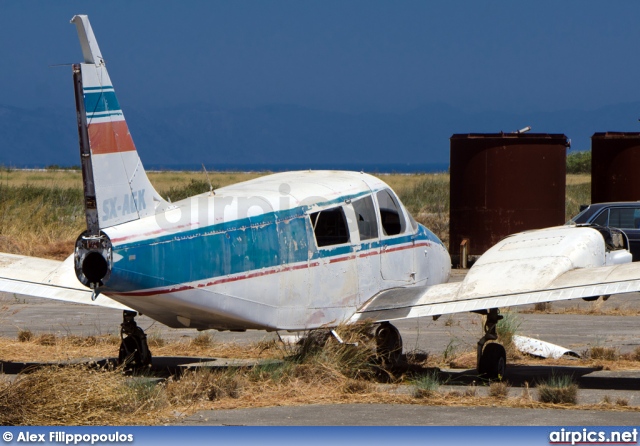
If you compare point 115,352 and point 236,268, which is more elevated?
point 236,268

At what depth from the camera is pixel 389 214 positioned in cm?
1476

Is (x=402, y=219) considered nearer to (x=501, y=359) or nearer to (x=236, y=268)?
(x=501, y=359)

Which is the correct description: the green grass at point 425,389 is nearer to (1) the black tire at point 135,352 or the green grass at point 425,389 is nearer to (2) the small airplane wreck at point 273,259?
(2) the small airplane wreck at point 273,259

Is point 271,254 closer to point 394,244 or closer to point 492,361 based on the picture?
point 394,244

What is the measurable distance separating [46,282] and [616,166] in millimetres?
20016

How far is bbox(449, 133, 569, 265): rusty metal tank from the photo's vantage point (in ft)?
95.8

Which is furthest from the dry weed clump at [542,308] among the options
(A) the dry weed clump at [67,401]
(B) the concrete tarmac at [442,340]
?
(A) the dry weed clump at [67,401]

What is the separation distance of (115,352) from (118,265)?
218 inches

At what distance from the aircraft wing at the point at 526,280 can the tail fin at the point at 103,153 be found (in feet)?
11.4

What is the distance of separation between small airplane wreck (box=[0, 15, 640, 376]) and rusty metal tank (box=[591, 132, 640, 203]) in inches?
586

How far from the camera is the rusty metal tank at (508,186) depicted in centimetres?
2919

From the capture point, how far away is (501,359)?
44.7 feet

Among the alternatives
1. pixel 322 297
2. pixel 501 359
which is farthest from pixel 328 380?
pixel 501 359

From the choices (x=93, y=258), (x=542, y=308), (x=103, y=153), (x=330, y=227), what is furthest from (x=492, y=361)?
(x=542, y=308)
